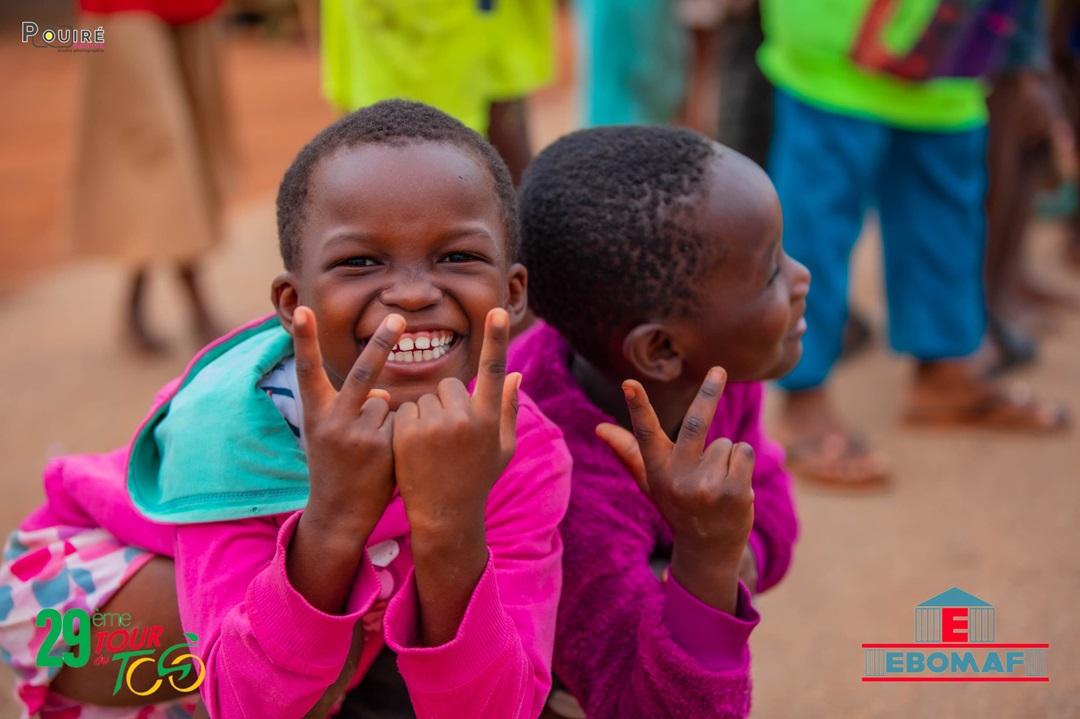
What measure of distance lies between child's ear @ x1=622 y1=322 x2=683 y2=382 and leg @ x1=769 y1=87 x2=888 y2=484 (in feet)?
5.05

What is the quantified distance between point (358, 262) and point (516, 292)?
26 cm

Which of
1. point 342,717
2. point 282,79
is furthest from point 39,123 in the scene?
point 342,717

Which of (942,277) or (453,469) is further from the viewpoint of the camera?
(942,277)

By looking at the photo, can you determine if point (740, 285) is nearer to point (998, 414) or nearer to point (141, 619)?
point (141, 619)

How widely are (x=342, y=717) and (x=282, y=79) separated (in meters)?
10.7

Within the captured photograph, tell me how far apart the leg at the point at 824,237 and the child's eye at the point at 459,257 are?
1937 mm

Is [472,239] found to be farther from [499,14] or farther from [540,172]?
[499,14]

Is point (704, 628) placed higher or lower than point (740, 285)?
lower

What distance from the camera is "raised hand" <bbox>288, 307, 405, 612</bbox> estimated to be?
1277 millimetres

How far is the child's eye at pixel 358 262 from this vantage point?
1485 millimetres

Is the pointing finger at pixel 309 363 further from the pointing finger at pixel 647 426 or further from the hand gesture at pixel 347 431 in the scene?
the pointing finger at pixel 647 426

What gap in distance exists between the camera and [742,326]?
1801mm

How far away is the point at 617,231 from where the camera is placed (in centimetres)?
176

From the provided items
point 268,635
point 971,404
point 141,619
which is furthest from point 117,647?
point 971,404
